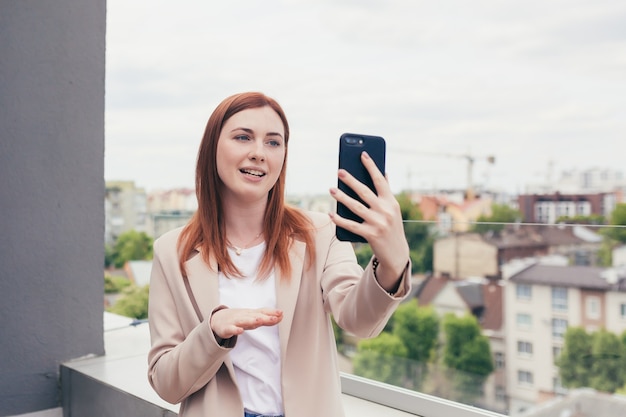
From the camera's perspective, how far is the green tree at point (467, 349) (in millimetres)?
31484

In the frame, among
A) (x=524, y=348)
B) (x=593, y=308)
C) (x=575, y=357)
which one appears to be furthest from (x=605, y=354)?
(x=524, y=348)

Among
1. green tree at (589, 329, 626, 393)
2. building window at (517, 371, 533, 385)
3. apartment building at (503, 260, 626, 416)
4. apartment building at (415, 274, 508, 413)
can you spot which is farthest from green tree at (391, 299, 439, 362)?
green tree at (589, 329, 626, 393)

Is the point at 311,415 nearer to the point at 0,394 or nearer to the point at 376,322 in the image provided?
the point at 376,322

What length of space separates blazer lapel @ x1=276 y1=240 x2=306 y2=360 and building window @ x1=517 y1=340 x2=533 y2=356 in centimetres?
3020

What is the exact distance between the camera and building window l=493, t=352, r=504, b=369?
30734mm

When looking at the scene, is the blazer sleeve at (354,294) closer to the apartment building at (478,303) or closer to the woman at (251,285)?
the woman at (251,285)

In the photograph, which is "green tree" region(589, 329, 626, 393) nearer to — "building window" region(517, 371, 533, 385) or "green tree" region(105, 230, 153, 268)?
"building window" region(517, 371, 533, 385)

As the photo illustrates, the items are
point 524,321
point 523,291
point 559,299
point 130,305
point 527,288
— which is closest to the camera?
point 130,305

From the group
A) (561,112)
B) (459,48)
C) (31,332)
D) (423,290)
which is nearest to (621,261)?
(423,290)

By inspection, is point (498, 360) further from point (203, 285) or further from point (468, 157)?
point (203, 285)

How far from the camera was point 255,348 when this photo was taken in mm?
975

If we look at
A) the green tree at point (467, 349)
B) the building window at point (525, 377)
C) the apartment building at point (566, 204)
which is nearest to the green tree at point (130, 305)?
the building window at point (525, 377)

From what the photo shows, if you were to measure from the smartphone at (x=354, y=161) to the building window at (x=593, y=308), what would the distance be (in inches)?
1056

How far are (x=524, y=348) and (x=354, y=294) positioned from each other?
3097 centimetres
